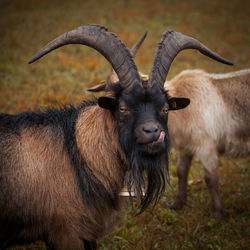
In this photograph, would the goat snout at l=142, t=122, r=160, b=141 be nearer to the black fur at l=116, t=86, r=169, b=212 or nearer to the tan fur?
the black fur at l=116, t=86, r=169, b=212

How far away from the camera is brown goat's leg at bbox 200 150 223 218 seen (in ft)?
15.8

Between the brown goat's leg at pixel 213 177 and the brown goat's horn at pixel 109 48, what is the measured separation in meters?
2.57

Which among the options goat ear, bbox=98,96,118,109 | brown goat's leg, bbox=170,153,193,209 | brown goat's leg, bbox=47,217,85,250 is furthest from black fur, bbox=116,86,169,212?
brown goat's leg, bbox=170,153,193,209

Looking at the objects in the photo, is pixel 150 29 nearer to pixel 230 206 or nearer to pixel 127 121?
pixel 230 206

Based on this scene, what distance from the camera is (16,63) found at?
1119cm

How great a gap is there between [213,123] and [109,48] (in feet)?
8.99

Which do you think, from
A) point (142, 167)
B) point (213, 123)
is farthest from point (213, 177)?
point (142, 167)

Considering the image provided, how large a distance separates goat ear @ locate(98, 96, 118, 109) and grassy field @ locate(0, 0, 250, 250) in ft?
7.09

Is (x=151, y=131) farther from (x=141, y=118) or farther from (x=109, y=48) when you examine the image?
(x=109, y=48)

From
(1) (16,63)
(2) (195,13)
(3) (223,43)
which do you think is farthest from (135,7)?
(1) (16,63)

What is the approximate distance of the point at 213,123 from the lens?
4.93 meters

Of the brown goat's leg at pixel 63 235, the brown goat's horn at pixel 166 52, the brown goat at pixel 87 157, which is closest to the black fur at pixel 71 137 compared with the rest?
the brown goat at pixel 87 157

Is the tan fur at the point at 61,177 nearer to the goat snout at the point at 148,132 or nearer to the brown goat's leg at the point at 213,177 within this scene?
the goat snout at the point at 148,132

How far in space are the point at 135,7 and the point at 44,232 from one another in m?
21.3
